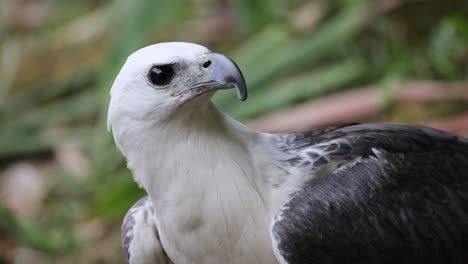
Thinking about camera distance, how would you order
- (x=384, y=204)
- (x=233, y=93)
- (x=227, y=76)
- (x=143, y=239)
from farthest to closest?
(x=233, y=93)
(x=143, y=239)
(x=384, y=204)
(x=227, y=76)

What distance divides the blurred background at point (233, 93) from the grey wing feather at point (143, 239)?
1654 millimetres

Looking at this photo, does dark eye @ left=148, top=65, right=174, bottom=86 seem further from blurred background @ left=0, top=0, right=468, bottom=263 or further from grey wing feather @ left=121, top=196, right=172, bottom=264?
blurred background @ left=0, top=0, right=468, bottom=263

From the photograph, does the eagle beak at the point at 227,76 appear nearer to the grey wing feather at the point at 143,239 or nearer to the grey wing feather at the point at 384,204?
the grey wing feather at the point at 384,204

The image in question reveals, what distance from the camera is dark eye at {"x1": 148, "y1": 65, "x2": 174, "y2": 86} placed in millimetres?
3221

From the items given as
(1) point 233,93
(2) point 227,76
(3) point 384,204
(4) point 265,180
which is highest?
(2) point 227,76

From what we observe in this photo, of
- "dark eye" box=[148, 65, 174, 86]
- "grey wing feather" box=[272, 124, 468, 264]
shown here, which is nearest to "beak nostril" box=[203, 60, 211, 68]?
"dark eye" box=[148, 65, 174, 86]

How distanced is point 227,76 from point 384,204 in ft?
2.62

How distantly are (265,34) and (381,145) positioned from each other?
10.3ft

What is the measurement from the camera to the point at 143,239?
372cm

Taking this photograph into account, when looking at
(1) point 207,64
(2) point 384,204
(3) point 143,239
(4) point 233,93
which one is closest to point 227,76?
(1) point 207,64

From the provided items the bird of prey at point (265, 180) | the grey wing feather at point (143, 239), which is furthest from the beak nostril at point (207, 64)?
the grey wing feather at point (143, 239)

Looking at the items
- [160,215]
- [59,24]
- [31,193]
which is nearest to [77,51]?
[59,24]

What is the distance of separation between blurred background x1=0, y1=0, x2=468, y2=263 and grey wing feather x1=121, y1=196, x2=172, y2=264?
65.1 inches

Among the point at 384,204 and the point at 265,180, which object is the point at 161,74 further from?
the point at 384,204
